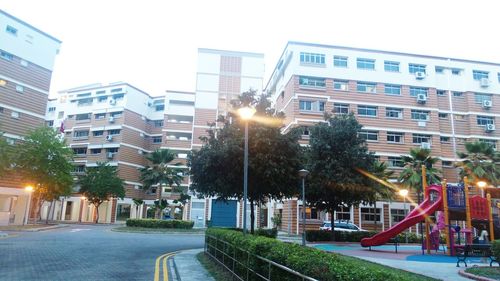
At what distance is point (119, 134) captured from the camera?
56250 mm

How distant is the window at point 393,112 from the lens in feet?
131

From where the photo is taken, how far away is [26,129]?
38250mm

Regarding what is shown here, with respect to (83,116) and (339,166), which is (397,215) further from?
(83,116)

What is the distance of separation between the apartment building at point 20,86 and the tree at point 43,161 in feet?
6.67

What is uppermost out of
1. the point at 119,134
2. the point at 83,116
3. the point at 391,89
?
the point at 83,116

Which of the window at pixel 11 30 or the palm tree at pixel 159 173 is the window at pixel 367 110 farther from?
→ the window at pixel 11 30

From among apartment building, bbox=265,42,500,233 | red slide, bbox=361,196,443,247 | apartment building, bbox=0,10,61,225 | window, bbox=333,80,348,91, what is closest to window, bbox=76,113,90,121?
apartment building, bbox=0,10,61,225

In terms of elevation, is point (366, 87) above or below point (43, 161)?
above

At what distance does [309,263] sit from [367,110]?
3675 centimetres

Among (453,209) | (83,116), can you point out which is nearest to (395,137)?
(453,209)

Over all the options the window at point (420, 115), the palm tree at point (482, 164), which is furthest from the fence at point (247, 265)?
the window at point (420, 115)

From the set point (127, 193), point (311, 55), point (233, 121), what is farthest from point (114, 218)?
point (233, 121)

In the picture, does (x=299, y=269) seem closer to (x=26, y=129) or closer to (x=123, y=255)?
(x=123, y=255)

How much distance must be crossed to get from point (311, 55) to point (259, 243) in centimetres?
3453
